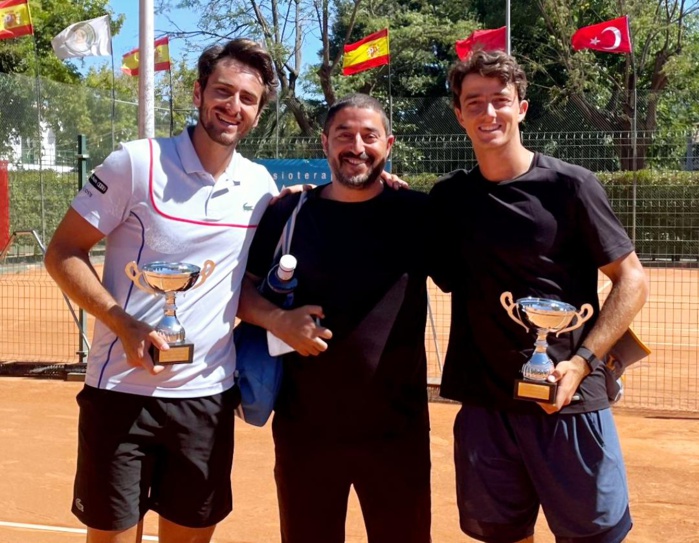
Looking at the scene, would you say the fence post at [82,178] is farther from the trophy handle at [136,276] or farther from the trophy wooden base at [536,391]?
the trophy wooden base at [536,391]

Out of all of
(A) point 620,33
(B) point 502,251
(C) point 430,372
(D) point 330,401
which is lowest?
(C) point 430,372

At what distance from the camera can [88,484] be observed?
326cm

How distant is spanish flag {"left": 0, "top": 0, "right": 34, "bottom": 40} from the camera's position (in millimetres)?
21016

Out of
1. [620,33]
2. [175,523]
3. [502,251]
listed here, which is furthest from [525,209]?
[620,33]

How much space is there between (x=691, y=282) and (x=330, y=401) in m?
14.2

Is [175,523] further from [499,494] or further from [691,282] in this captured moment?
[691,282]

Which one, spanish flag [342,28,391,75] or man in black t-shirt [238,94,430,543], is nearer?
man in black t-shirt [238,94,430,543]

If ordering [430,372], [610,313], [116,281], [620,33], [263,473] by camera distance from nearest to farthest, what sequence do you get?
1. [610,313]
2. [116,281]
3. [263,473]
4. [430,372]
5. [620,33]

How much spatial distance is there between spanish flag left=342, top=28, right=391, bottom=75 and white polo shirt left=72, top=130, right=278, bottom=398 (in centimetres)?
2043

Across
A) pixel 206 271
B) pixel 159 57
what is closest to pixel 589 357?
pixel 206 271

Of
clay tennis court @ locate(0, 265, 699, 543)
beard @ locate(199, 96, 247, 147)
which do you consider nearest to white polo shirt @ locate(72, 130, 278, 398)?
Result: beard @ locate(199, 96, 247, 147)

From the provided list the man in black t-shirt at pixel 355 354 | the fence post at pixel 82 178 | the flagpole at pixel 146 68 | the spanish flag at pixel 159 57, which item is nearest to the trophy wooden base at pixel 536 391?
the man in black t-shirt at pixel 355 354

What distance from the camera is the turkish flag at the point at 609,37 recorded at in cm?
2108

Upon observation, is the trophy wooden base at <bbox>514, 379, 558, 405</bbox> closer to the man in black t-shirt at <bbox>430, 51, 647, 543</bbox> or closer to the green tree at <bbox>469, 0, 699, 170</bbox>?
the man in black t-shirt at <bbox>430, 51, 647, 543</bbox>
